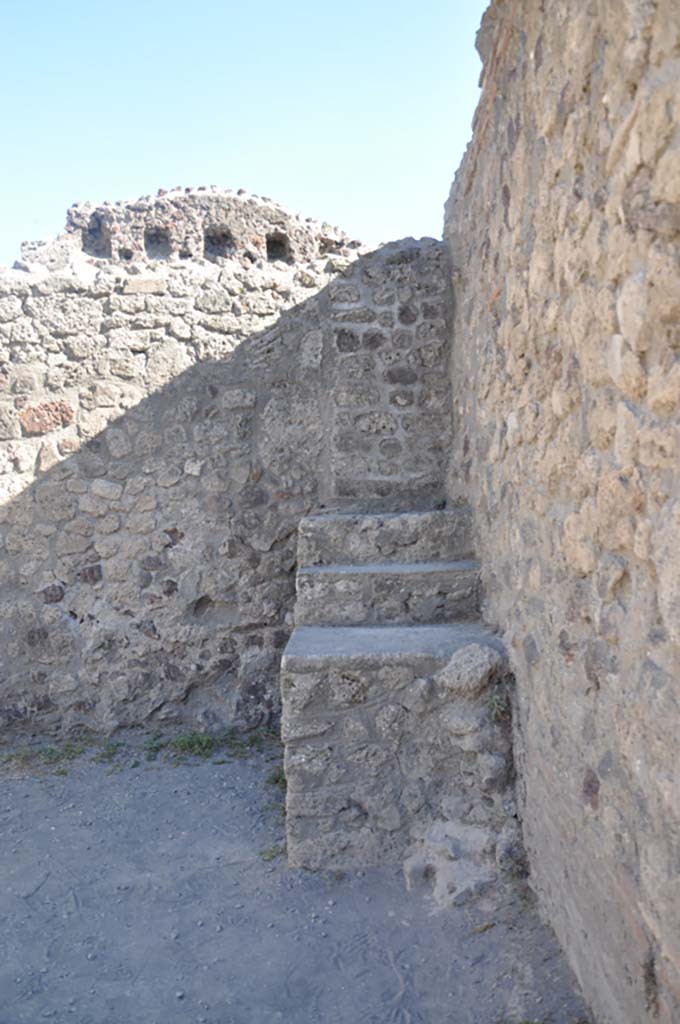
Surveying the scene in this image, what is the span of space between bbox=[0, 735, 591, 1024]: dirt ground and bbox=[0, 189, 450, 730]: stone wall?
82 centimetres

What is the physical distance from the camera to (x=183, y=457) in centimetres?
431

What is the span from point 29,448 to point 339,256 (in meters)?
1.94

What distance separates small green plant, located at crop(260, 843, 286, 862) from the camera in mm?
3018

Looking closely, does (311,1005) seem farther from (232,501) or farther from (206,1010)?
(232,501)

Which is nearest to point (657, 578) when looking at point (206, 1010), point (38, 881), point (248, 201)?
point (206, 1010)

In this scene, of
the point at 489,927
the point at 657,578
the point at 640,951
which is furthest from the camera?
the point at 489,927

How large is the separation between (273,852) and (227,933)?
47 cm

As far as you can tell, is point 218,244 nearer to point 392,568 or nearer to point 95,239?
point 95,239

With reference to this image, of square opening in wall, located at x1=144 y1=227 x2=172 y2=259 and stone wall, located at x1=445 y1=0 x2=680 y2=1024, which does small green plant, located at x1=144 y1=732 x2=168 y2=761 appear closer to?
stone wall, located at x1=445 y1=0 x2=680 y2=1024

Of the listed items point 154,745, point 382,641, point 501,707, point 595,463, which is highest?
point 595,463

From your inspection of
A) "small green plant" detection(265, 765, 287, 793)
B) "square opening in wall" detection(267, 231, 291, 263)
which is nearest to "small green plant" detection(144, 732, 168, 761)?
"small green plant" detection(265, 765, 287, 793)

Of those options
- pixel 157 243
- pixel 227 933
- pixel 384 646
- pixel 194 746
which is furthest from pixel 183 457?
pixel 227 933

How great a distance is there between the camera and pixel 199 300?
439 centimetres

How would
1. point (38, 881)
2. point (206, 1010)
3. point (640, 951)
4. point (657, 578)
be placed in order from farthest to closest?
1. point (38, 881)
2. point (206, 1010)
3. point (640, 951)
4. point (657, 578)
